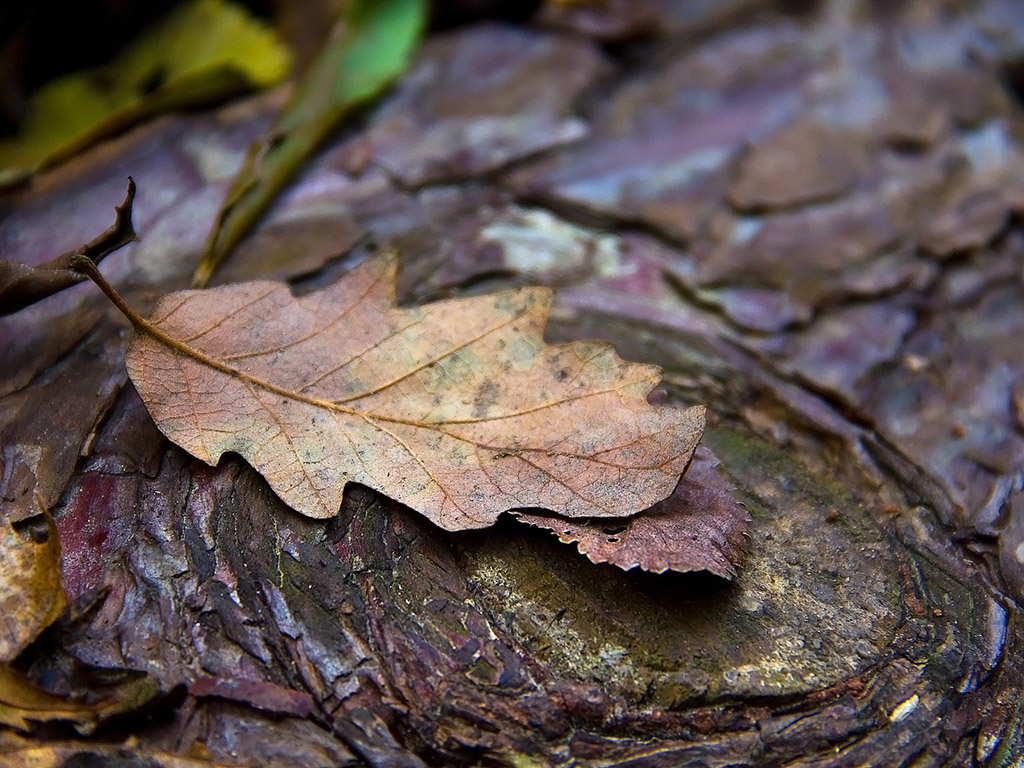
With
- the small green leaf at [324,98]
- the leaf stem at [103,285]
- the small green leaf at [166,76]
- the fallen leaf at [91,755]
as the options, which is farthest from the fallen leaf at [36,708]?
the small green leaf at [166,76]

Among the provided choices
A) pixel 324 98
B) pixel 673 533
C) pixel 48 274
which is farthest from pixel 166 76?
pixel 673 533

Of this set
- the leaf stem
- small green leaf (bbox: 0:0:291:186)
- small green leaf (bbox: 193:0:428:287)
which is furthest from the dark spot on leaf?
small green leaf (bbox: 0:0:291:186)

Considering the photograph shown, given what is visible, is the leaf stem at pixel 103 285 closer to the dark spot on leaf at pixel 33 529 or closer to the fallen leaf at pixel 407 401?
the fallen leaf at pixel 407 401

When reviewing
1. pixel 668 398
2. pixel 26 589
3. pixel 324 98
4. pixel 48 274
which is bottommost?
pixel 668 398

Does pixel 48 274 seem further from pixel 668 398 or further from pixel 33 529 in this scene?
pixel 668 398

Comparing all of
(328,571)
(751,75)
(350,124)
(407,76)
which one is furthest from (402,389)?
(751,75)

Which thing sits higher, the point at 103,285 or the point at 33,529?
the point at 103,285
